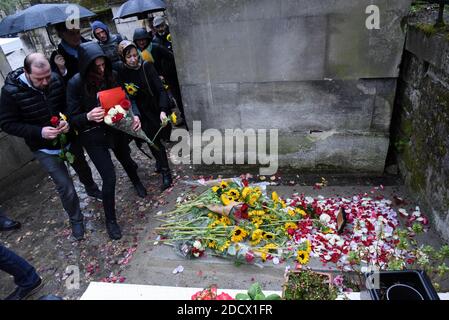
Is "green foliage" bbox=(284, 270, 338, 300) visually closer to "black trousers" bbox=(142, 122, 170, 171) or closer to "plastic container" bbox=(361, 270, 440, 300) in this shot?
"plastic container" bbox=(361, 270, 440, 300)

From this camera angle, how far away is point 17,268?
3350 millimetres

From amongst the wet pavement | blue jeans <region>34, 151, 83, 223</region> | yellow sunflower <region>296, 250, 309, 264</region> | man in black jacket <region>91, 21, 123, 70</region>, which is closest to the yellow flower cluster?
yellow sunflower <region>296, 250, 309, 264</region>

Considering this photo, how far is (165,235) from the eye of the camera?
156 inches

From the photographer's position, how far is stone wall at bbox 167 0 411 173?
3.92 metres

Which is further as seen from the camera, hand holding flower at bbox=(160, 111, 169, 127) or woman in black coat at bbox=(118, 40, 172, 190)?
hand holding flower at bbox=(160, 111, 169, 127)

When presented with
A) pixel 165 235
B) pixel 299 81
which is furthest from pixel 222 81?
pixel 165 235

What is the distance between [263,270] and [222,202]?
3.10 feet

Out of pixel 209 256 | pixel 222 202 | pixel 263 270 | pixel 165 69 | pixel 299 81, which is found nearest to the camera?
pixel 263 270

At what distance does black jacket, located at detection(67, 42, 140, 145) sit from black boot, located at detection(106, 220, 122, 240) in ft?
3.55

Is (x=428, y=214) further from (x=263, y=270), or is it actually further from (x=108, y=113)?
(x=108, y=113)

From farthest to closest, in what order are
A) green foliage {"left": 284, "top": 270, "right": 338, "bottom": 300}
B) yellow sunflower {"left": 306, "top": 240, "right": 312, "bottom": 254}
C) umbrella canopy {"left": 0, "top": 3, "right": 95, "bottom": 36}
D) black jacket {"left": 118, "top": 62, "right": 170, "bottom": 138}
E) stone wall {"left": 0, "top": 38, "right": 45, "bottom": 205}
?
stone wall {"left": 0, "top": 38, "right": 45, "bottom": 205}
umbrella canopy {"left": 0, "top": 3, "right": 95, "bottom": 36}
black jacket {"left": 118, "top": 62, "right": 170, "bottom": 138}
yellow sunflower {"left": 306, "top": 240, "right": 312, "bottom": 254}
green foliage {"left": 284, "top": 270, "right": 338, "bottom": 300}

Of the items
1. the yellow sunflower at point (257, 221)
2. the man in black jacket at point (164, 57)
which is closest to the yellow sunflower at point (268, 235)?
the yellow sunflower at point (257, 221)

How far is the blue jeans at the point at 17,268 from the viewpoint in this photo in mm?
3239

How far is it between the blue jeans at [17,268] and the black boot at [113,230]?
0.91 m
